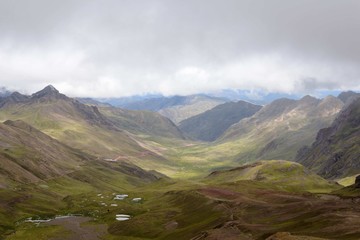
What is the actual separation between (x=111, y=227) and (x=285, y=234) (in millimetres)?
91784

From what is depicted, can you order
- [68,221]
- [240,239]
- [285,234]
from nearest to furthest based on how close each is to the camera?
[285,234]
[240,239]
[68,221]

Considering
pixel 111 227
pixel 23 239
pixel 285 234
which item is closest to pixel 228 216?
pixel 285 234

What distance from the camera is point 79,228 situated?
6663 inches

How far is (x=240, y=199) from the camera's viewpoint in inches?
6235

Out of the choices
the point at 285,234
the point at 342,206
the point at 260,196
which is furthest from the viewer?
the point at 260,196

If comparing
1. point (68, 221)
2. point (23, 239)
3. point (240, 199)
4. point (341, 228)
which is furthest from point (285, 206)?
point (68, 221)

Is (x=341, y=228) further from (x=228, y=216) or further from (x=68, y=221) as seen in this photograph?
(x=68, y=221)

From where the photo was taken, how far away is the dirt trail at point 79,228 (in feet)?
503

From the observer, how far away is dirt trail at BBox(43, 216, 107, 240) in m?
153

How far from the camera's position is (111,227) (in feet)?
542

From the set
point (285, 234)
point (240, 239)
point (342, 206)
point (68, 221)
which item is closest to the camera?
point (285, 234)

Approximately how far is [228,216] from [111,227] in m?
55.3

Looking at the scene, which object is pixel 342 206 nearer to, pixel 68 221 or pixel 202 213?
pixel 202 213

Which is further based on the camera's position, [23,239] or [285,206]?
[23,239]
